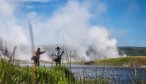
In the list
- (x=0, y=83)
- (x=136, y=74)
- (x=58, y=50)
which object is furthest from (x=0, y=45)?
(x=58, y=50)

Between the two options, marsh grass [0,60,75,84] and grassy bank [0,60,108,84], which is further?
marsh grass [0,60,75,84]

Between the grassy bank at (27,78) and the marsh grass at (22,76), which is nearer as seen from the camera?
the grassy bank at (27,78)

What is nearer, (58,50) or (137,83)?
(137,83)

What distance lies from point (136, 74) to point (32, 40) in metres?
5.03

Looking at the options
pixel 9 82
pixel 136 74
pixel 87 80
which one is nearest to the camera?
pixel 9 82

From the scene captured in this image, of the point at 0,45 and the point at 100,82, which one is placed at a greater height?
the point at 0,45

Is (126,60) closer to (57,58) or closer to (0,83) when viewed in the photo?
(57,58)

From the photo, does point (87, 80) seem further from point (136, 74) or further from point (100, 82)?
point (136, 74)

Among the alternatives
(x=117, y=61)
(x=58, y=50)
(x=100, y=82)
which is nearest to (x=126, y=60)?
(x=117, y=61)

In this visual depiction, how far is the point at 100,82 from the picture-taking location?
10484mm

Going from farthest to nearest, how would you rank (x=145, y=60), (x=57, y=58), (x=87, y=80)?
1. (x=145, y=60)
2. (x=57, y=58)
3. (x=87, y=80)

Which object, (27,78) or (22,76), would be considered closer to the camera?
(27,78)

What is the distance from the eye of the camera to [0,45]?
6.11 m

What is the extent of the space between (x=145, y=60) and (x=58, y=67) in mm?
159185
